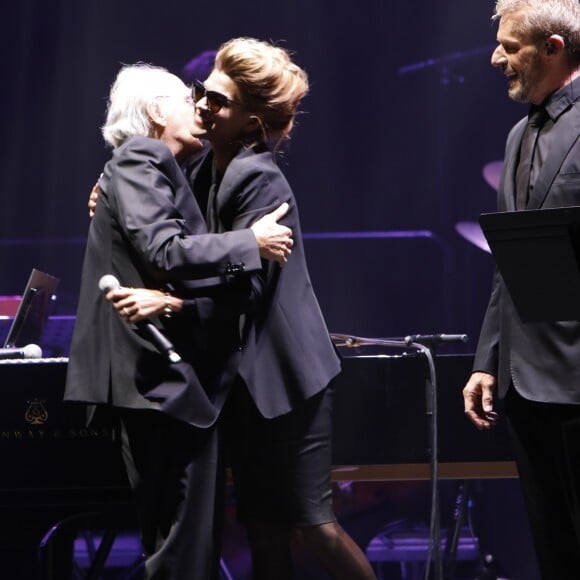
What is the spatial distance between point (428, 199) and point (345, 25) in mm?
1118

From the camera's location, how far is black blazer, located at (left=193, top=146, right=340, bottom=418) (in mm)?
2283

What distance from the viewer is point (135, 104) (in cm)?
259

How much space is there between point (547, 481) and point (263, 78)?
1129 millimetres

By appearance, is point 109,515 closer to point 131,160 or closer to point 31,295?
point 31,295

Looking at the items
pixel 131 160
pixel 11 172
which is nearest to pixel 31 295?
pixel 131 160

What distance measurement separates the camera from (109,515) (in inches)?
111

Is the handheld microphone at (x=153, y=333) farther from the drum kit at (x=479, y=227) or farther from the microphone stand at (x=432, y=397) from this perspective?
the drum kit at (x=479, y=227)

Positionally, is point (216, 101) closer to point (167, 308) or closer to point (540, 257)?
point (167, 308)

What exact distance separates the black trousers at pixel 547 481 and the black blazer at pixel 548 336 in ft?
0.18

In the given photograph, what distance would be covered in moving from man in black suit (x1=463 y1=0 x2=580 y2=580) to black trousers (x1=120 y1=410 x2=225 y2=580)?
688 millimetres

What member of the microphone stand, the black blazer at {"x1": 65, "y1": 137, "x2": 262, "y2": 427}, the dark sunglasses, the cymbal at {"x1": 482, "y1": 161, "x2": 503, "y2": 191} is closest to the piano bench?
the microphone stand

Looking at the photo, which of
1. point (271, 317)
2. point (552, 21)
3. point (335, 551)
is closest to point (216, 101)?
point (271, 317)

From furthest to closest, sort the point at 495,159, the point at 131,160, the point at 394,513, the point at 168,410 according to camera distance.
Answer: the point at 495,159
the point at 394,513
the point at 131,160
the point at 168,410

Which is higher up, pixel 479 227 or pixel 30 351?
pixel 479 227
